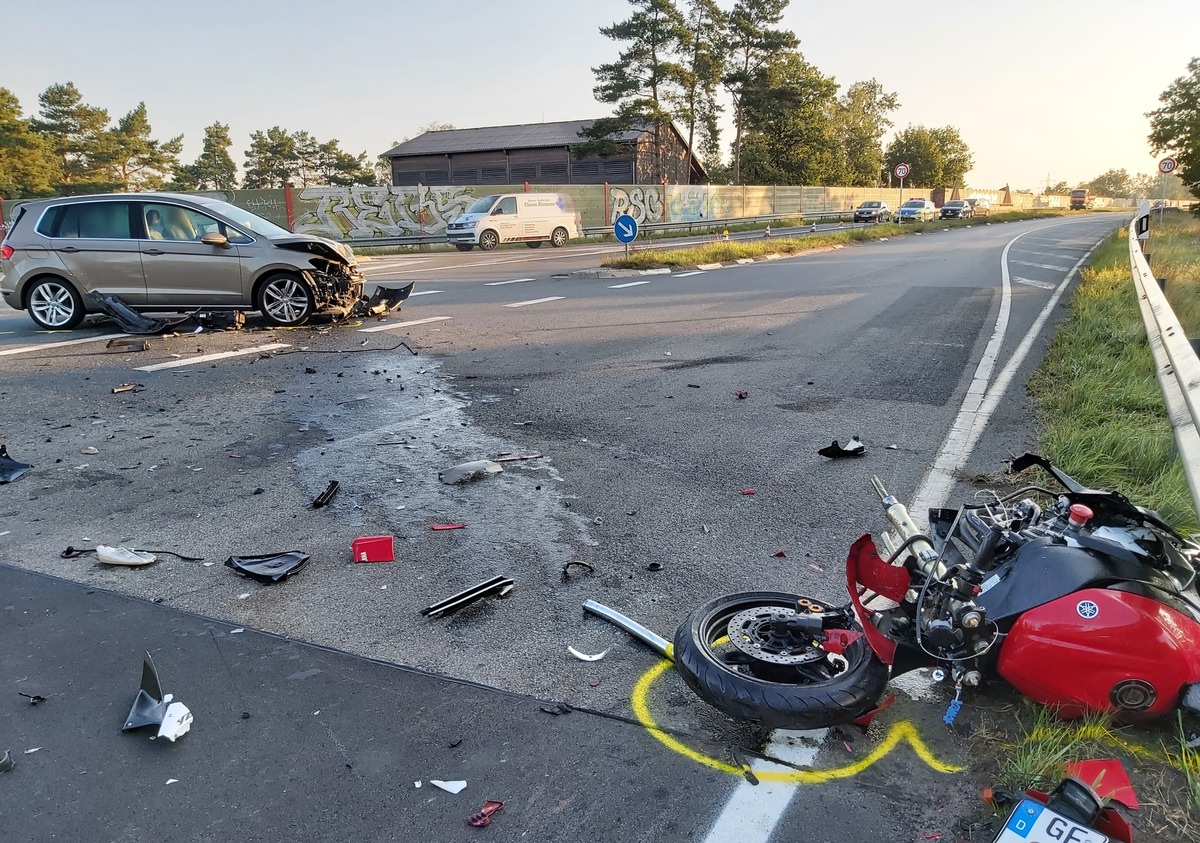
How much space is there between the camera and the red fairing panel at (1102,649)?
2.31 m

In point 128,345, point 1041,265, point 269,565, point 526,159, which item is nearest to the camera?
point 269,565

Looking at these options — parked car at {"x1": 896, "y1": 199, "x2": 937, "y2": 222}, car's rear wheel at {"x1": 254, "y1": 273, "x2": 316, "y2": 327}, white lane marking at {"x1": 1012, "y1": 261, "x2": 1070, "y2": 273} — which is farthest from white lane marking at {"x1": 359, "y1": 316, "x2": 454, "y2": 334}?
parked car at {"x1": 896, "y1": 199, "x2": 937, "y2": 222}

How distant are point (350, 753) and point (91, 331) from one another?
10.2 meters

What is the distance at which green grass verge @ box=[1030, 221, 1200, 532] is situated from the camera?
4469mm

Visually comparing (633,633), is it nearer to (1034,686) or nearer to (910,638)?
(910,638)

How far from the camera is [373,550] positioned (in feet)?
13.1

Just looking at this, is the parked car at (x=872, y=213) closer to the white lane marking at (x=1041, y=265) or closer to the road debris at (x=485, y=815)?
Result: the white lane marking at (x=1041, y=265)

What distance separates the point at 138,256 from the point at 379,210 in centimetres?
2278

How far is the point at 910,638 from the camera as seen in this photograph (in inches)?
102

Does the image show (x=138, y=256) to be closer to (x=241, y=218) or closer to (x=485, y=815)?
(x=241, y=218)

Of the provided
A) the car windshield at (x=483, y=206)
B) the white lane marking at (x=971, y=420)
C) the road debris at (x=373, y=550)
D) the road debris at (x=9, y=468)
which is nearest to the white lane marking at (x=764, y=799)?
the white lane marking at (x=971, y=420)

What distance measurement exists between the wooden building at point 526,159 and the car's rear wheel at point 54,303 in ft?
151

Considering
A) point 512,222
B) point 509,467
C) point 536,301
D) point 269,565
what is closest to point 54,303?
point 536,301

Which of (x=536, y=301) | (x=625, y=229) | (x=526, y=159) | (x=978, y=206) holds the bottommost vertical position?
(x=536, y=301)
